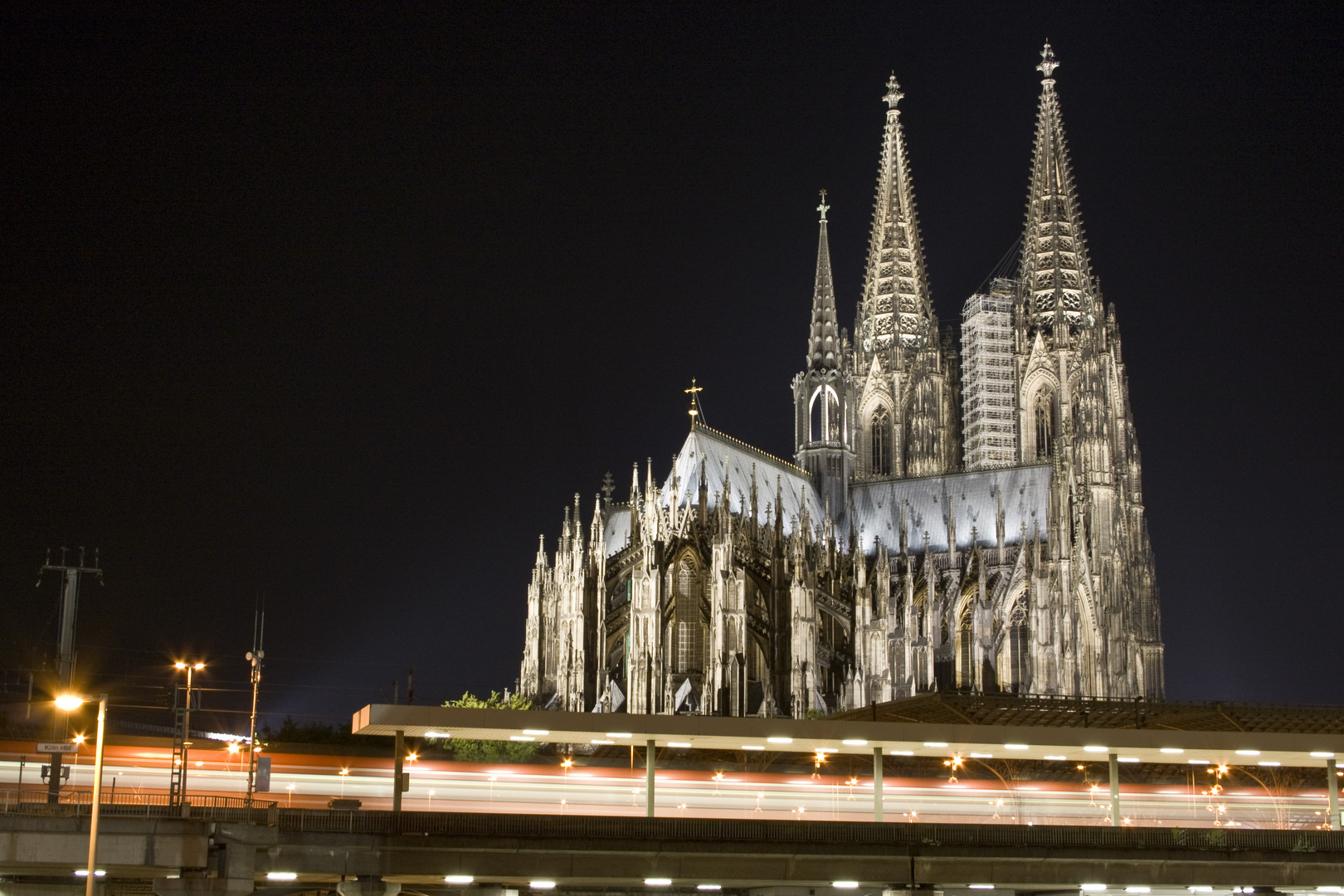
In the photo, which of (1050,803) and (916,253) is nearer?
(1050,803)

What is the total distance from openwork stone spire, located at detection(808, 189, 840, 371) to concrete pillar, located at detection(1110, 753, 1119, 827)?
57.9 metres

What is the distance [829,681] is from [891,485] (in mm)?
18137

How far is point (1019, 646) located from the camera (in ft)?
263

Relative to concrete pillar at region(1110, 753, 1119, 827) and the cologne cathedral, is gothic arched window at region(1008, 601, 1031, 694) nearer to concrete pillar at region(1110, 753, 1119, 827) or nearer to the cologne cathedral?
the cologne cathedral

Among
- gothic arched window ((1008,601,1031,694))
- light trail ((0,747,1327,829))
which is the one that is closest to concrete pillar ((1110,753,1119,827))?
→ light trail ((0,747,1327,829))

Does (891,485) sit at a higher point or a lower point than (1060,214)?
lower

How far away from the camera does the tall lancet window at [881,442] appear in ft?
310

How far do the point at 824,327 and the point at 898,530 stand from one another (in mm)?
13708

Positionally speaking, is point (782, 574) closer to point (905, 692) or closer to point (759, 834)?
point (905, 692)

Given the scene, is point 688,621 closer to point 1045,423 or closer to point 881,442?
point 881,442

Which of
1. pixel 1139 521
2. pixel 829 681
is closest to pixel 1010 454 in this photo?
pixel 1139 521

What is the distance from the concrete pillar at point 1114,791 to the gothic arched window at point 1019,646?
41404 millimetres

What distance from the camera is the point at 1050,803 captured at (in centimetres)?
4181

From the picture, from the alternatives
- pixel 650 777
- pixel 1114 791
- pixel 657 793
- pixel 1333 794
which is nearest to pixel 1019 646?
pixel 1333 794
